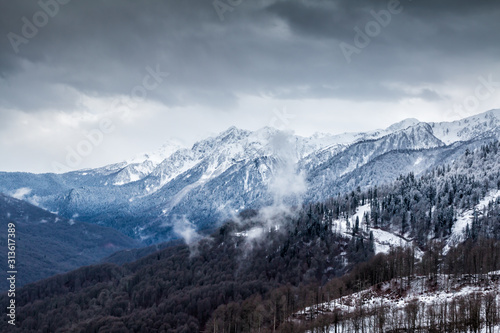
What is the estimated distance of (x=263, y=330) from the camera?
17338 cm

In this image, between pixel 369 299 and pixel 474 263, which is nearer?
pixel 369 299

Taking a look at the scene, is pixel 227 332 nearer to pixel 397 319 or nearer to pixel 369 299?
pixel 369 299

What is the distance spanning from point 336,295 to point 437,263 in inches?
1777

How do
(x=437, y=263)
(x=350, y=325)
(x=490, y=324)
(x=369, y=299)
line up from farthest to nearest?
Result: (x=437, y=263) → (x=369, y=299) → (x=350, y=325) → (x=490, y=324)

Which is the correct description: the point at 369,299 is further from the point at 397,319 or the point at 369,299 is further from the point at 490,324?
the point at 490,324

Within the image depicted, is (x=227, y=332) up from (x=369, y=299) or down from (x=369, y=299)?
down

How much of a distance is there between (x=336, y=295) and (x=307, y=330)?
128 feet

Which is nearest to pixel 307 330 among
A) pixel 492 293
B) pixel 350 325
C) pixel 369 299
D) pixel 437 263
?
pixel 350 325

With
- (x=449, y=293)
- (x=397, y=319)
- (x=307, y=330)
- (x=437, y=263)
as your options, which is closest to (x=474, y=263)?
(x=437, y=263)

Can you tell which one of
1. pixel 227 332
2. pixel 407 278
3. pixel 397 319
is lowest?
pixel 227 332

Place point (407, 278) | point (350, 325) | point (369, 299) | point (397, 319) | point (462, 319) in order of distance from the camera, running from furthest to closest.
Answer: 1. point (407, 278)
2. point (369, 299)
3. point (350, 325)
4. point (397, 319)
5. point (462, 319)

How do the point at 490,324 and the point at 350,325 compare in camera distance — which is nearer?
the point at 490,324

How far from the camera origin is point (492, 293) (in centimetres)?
14000

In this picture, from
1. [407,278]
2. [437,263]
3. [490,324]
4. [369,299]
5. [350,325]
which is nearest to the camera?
[490,324]
